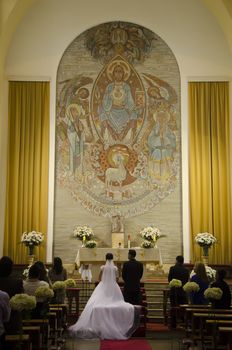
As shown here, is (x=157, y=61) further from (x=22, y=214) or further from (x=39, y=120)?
(x=22, y=214)

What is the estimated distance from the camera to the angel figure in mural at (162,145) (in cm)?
1739

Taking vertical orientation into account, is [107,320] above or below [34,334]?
below

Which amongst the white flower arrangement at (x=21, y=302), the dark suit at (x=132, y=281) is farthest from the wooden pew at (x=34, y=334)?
the dark suit at (x=132, y=281)

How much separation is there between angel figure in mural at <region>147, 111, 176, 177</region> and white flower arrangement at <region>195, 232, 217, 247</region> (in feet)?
7.99

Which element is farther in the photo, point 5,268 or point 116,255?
point 116,255

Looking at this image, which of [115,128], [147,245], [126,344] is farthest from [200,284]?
[115,128]

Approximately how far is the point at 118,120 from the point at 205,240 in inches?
188

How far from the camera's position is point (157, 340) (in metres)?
10.9

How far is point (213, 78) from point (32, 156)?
624 centimetres

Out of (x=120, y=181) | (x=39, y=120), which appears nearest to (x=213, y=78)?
(x=120, y=181)

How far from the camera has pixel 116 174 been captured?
17.4 meters

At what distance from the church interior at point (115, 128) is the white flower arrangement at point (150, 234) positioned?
0.12ft

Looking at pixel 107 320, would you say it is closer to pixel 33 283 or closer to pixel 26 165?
pixel 33 283

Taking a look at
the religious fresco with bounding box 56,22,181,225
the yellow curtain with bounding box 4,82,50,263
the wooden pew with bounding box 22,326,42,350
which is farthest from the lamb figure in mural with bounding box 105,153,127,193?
the wooden pew with bounding box 22,326,42,350
